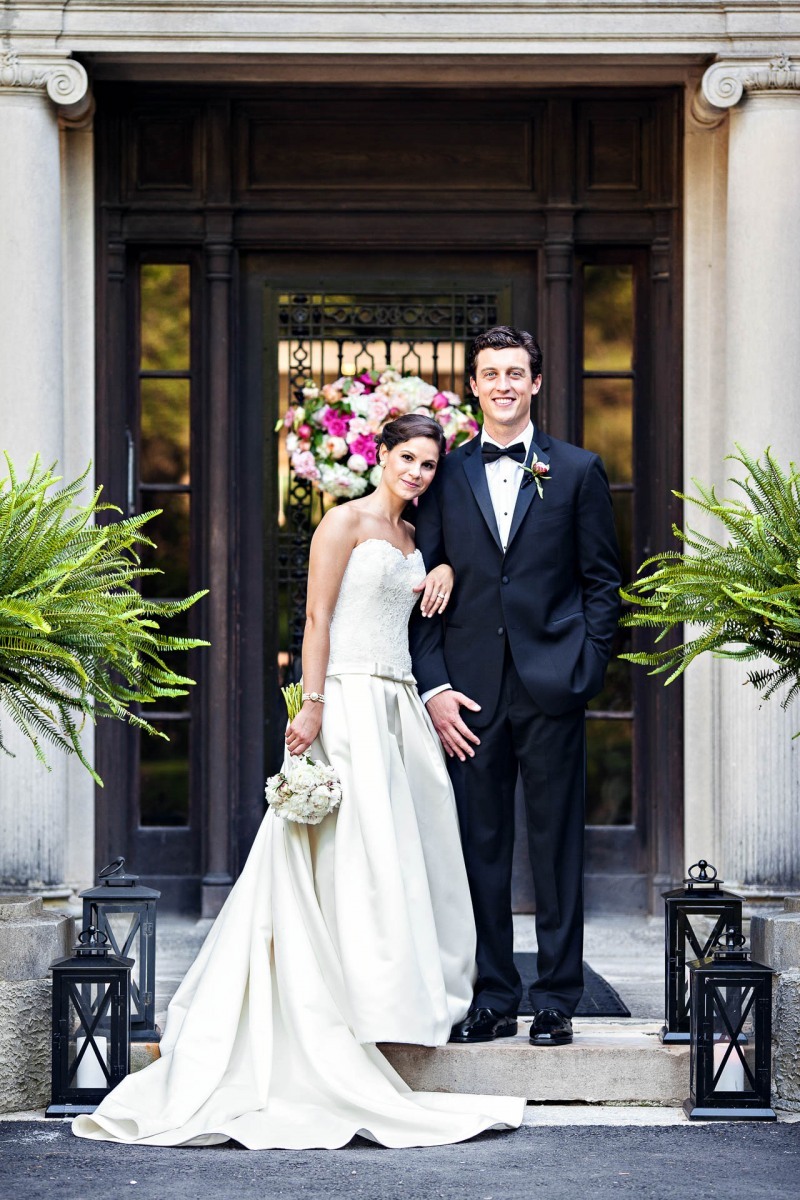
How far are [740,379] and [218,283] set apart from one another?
2626mm

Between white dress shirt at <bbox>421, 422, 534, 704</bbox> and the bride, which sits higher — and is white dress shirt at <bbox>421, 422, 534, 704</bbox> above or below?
above

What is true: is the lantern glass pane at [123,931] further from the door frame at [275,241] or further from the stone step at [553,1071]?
the stone step at [553,1071]

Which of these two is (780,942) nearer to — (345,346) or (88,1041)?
(88,1041)

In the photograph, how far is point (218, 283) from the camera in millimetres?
8344

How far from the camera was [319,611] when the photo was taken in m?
5.72

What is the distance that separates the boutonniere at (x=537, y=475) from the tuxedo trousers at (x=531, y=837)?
59 cm

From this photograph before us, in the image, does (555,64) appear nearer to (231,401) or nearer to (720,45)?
(720,45)

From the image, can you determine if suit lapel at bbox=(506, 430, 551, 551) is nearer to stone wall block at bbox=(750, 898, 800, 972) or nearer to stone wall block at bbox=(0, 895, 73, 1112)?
stone wall block at bbox=(750, 898, 800, 972)

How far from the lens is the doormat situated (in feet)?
20.9

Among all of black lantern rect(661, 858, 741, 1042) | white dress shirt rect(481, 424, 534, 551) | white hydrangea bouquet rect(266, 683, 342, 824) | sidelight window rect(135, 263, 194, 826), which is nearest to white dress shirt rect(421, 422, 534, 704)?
white dress shirt rect(481, 424, 534, 551)

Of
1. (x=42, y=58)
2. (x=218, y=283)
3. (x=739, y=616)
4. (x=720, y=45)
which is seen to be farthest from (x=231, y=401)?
(x=739, y=616)

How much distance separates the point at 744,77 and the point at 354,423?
2360mm

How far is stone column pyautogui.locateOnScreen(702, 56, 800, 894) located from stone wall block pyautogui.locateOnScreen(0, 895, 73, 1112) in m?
3.36

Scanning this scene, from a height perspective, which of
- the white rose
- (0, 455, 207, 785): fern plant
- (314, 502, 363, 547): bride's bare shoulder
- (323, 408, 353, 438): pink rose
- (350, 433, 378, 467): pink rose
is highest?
the white rose
